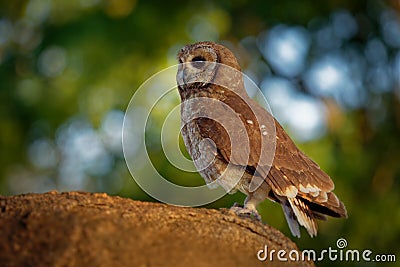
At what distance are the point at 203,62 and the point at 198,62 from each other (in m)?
0.03

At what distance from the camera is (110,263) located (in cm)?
302

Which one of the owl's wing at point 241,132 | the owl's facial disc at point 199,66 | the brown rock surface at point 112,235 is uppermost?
the owl's facial disc at point 199,66

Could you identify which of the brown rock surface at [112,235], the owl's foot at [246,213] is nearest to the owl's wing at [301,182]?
the owl's foot at [246,213]

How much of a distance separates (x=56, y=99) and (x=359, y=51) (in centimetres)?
405

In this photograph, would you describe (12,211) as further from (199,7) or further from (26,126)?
(199,7)

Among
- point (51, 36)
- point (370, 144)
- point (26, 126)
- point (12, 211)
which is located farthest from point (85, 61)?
point (12, 211)

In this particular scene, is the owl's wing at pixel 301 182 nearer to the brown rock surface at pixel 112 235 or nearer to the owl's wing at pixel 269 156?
the owl's wing at pixel 269 156

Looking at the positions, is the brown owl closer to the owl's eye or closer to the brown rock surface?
the owl's eye

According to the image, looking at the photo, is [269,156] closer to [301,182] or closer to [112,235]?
[301,182]

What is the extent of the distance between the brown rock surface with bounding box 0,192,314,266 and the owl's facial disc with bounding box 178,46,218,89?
1.25 meters

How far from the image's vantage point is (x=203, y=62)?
14.9 ft

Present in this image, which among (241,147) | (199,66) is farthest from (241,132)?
(199,66)

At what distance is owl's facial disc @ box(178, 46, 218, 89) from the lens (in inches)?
179

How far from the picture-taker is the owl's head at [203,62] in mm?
4527
